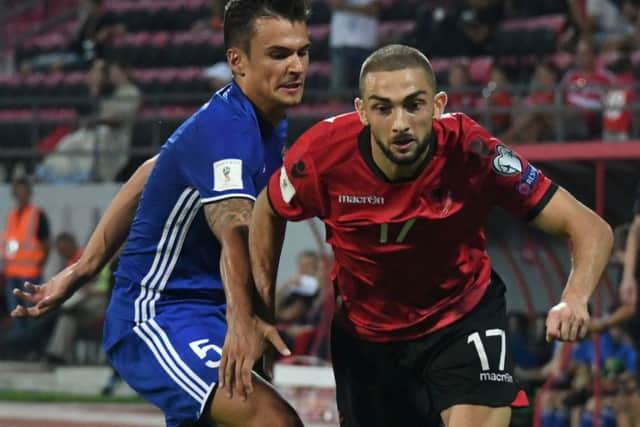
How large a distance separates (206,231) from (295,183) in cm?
47

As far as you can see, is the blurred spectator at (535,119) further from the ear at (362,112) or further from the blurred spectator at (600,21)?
the ear at (362,112)

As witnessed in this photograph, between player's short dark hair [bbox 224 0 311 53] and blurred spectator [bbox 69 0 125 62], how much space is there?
1381 cm

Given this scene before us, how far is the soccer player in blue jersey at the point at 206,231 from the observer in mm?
5941

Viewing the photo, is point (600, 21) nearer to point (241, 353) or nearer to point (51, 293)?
point (51, 293)

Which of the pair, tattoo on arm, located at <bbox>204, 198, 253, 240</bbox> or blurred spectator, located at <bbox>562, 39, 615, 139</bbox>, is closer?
tattoo on arm, located at <bbox>204, 198, 253, 240</bbox>

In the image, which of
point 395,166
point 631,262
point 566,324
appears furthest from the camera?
point 631,262

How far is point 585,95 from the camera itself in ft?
45.5

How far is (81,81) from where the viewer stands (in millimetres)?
20797

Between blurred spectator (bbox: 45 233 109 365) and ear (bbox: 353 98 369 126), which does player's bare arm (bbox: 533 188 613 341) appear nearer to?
ear (bbox: 353 98 369 126)

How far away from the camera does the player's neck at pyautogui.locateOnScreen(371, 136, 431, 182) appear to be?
19.5 ft

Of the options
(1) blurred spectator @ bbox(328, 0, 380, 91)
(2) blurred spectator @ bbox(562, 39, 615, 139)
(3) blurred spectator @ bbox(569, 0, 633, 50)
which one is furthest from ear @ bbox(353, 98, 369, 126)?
(1) blurred spectator @ bbox(328, 0, 380, 91)

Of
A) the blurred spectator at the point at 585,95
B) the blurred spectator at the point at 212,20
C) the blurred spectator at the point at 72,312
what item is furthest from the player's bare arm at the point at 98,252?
the blurred spectator at the point at 212,20

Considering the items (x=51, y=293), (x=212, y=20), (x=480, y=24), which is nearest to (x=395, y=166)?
(x=51, y=293)

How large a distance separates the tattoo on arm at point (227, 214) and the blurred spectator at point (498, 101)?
8.38m
